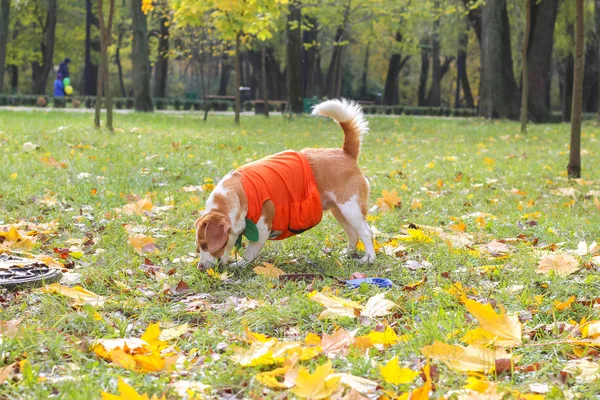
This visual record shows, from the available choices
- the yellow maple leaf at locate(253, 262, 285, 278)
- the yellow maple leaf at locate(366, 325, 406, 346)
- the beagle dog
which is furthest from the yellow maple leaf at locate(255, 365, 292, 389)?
the beagle dog

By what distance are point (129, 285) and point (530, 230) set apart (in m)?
3.17

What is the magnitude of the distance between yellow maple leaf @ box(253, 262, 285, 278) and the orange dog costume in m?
0.30

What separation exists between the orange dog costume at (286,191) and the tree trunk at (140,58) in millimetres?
20080

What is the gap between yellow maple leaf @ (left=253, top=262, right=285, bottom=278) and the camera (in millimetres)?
4301

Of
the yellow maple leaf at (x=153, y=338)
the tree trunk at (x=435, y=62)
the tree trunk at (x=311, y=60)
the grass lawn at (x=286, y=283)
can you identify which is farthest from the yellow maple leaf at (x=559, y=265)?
the tree trunk at (x=435, y=62)

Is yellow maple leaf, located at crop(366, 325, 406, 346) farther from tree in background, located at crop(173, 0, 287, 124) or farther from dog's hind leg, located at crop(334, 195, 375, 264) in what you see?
tree in background, located at crop(173, 0, 287, 124)

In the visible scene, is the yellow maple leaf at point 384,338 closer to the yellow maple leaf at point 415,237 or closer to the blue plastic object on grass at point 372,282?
the blue plastic object on grass at point 372,282

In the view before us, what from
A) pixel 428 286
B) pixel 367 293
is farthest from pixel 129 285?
pixel 428 286

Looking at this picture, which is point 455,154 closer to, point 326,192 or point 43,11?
point 326,192

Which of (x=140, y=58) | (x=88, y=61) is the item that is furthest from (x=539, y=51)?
(x=88, y=61)

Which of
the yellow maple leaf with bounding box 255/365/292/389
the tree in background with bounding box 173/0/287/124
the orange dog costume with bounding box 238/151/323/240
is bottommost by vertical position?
the yellow maple leaf with bounding box 255/365/292/389

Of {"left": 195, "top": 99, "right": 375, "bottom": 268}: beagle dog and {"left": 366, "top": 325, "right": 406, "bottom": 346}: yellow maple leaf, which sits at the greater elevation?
{"left": 195, "top": 99, "right": 375, "bottom": 268}: beagle dog

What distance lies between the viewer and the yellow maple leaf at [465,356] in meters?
2.62

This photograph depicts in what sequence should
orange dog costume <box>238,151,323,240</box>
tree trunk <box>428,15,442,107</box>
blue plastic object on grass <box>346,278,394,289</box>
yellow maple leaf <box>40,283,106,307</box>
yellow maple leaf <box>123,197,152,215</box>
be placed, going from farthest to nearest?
1. tree trunk <box>428,15,442,107</box>
2. yellow maple leaf <box>123,197,152,215</box>
3. orange dog costume <box>238,151,323,240</box>
4. blue plastic object on grass <box>346,278,394,289</box>
5. yellow maple leaf <box>40,283,106,307</box>
